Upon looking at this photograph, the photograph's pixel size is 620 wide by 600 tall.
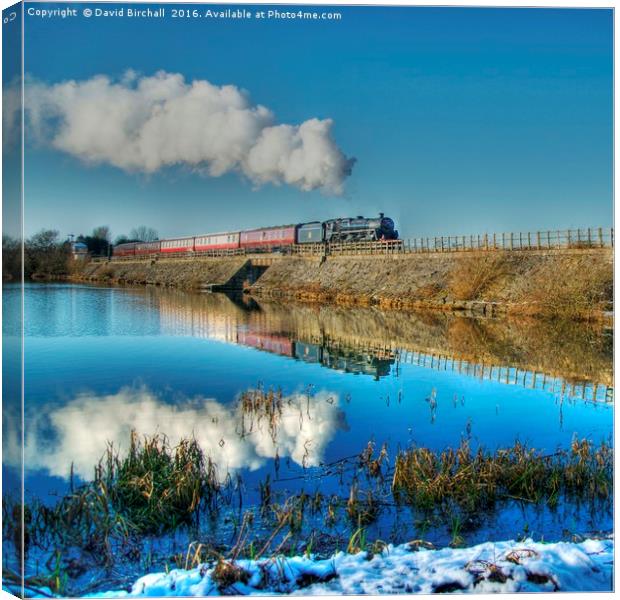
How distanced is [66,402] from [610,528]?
32.0 feet

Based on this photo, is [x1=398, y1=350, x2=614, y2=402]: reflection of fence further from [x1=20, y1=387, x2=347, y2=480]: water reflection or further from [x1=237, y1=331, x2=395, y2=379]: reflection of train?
[x1=20, y1=387, x2=347, y2=480]: water reflection

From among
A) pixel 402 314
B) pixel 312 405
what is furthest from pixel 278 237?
pixel 312 405

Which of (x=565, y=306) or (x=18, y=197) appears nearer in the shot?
(x=18, y=197)

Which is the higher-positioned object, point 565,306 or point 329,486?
point 565,306

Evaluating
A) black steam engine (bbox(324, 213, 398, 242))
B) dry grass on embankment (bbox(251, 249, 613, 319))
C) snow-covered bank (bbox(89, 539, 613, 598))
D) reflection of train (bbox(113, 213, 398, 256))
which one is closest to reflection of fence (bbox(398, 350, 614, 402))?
snow-covered bank (bbox(89, 539, 613, 598))

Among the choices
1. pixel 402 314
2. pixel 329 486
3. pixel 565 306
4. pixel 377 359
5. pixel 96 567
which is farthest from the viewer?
pixel 402 314

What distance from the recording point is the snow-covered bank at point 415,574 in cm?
534

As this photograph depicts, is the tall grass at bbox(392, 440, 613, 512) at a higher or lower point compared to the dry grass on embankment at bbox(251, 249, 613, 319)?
lower

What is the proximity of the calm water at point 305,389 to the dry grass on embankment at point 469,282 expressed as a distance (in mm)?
3745

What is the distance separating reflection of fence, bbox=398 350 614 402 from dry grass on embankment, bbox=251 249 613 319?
467 inches

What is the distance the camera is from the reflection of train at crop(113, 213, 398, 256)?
1998 inches

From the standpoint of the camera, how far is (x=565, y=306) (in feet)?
95.9

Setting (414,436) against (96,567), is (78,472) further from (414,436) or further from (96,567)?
(414,436)

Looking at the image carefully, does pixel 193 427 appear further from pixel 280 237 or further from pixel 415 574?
pixel 280 237
